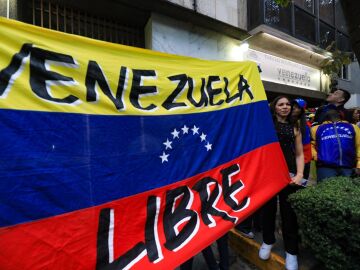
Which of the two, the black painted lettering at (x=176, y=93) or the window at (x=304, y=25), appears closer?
the black painted lettering at (x=176, y=93)

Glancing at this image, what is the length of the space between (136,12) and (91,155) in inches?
167

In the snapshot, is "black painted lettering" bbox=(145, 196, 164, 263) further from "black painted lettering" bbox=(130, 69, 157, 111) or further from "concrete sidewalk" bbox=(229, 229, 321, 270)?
"concrete sidewalk" bbox=(229, 229, 321, 270)

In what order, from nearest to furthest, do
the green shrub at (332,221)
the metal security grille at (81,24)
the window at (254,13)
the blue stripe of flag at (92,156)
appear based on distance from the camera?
the blue stripe of flag at (92,156), the green shrub at (332,221), the metal security grille at (81,24), the window at (254,13)

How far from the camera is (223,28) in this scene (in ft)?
21.7

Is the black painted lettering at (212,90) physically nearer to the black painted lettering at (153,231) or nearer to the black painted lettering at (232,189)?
the black painted lettering at (232,189)

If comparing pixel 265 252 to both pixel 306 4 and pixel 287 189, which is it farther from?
pixel 306 4

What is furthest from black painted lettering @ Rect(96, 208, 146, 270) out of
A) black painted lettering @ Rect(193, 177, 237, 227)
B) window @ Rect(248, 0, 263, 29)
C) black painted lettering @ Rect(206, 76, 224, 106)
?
window @ Rect(248, 0, 263, 29)

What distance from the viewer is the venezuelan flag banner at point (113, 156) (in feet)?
5.73

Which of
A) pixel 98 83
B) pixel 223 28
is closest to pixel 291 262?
pixel 98 83

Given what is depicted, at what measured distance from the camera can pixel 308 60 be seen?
1009 cm

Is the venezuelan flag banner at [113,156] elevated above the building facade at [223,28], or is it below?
below

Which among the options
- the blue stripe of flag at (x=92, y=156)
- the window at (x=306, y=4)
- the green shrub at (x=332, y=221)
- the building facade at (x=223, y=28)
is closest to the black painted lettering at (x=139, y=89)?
the blue stripe of flag at (x=92, y=156)

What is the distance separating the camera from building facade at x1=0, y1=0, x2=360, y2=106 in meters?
4.89

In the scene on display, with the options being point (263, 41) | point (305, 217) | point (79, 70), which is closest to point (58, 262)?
point (79, 70)
